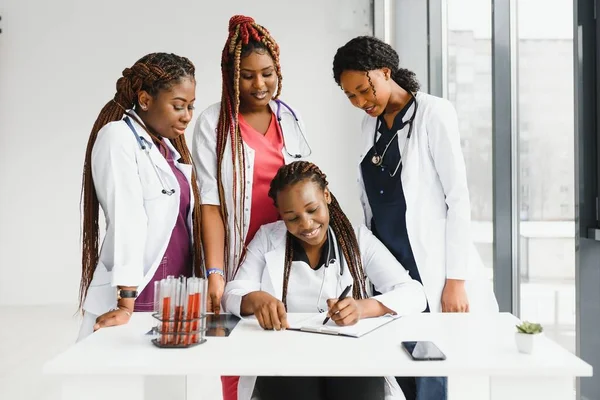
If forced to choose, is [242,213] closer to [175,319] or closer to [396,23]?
[175,319]

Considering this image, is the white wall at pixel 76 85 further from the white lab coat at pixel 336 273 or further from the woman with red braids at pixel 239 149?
the white lab coat at pixel 336 273

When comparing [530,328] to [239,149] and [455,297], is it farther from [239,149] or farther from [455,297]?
[239,149]

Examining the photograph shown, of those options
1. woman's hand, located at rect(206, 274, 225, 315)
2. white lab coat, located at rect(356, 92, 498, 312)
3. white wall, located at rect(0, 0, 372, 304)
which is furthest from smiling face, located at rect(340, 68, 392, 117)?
white wall, located at rect(0, 0, 372, 304)

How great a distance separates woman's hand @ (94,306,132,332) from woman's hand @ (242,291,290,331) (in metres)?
0.33

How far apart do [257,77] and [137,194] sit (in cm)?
55

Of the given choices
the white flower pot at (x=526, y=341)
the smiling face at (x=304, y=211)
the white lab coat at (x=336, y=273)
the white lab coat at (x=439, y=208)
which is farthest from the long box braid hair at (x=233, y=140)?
the white flower pot at (x=526, y=341)

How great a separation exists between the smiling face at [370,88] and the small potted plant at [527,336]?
89 centimetres

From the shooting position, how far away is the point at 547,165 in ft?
7.13

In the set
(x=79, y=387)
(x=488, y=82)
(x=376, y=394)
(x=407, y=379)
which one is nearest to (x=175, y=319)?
(x=79, y=387)

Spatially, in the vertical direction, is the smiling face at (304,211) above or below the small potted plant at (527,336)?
above

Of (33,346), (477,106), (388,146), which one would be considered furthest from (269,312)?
(33,346)

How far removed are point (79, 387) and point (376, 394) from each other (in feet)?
2.33

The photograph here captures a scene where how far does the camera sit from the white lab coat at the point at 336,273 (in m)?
1.65

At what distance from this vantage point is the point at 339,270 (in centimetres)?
181
